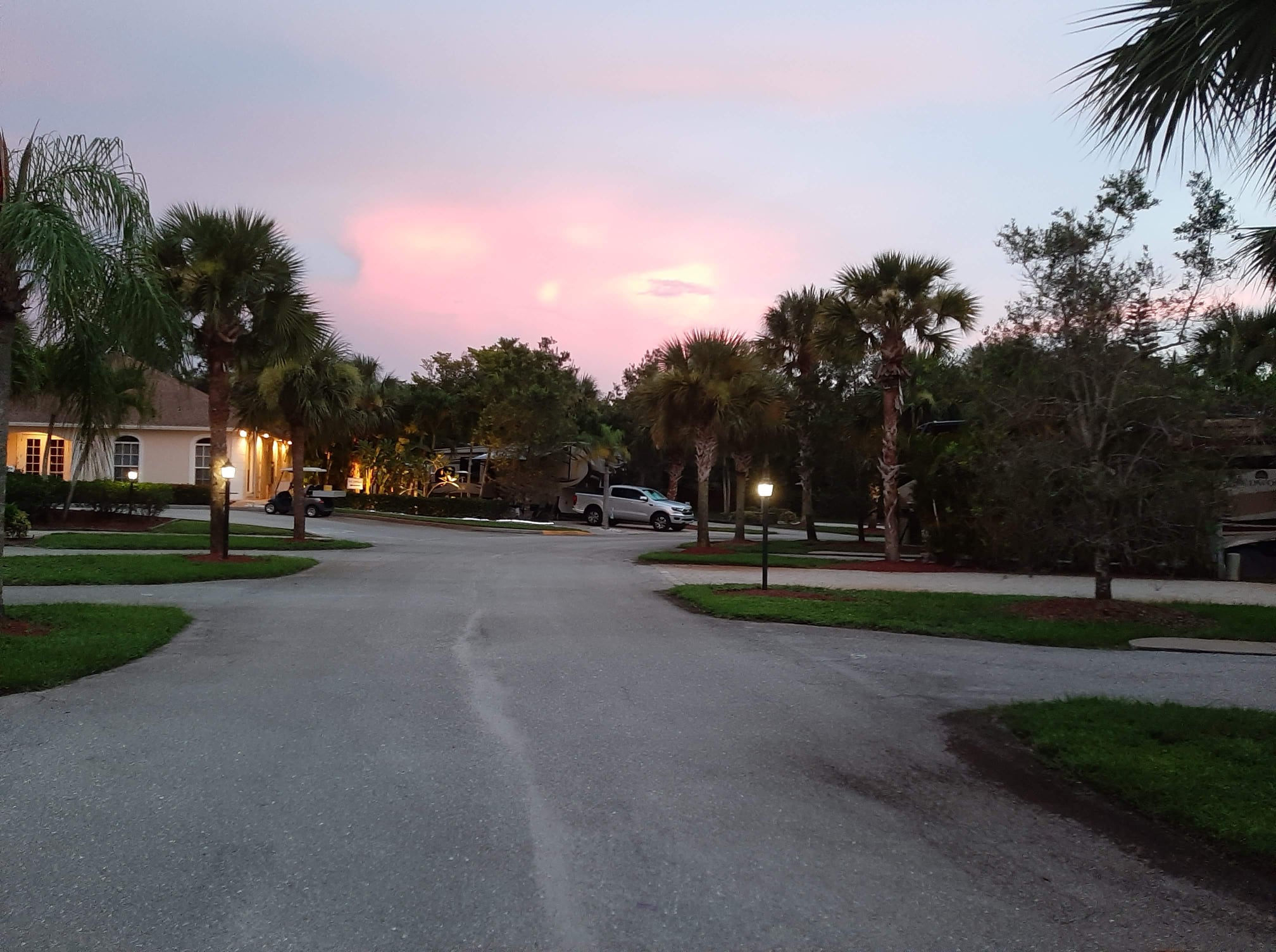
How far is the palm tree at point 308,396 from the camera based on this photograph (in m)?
26.3

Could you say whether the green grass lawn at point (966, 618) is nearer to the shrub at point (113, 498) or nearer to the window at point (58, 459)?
the shrub at point (113, 498)

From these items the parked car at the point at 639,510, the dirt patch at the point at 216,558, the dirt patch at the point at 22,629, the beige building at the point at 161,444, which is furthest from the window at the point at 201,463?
the dirt patch at the point at 22,629

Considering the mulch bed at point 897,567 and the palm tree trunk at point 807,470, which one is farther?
the palm tree trunk at point 807,470

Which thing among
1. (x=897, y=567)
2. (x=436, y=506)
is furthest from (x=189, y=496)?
(x=897, y=567)

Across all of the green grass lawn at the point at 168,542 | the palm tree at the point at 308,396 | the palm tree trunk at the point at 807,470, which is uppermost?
the palm tree at the point at 308,396

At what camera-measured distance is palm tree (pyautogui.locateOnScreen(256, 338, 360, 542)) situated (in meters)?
26.3

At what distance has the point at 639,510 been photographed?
142 ft

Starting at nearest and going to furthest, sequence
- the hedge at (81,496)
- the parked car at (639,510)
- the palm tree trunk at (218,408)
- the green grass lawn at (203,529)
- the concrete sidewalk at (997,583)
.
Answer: the concrete sidewalk at (997,583)
the palm tree trunk at (218,408)
the hedge at (81,496)
the green grass lawn at (203,529)
the parked car at (639,510)

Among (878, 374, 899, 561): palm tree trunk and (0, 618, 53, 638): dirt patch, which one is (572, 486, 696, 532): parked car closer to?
(878, 374, 899, 561): palm tree trunk

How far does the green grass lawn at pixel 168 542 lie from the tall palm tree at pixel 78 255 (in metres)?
13.9

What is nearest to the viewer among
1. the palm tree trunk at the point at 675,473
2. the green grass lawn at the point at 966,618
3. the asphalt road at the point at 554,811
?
the asphalt road at the point at 554,811

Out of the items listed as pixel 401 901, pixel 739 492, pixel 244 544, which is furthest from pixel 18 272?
pixel 739 492

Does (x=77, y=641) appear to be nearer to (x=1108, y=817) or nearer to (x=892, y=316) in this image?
(x=1108, y=817)

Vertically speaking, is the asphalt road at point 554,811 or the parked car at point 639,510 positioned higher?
the parked car at point 639,510
